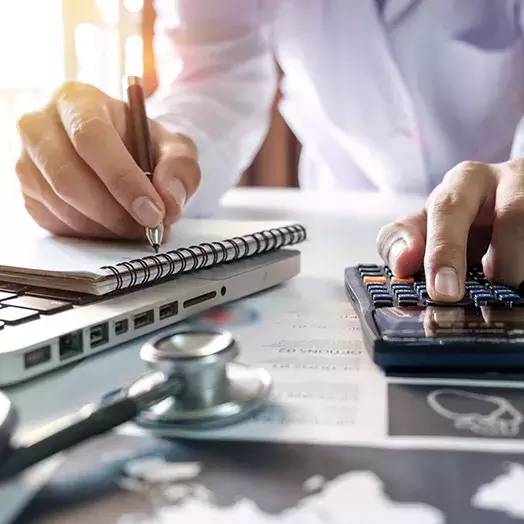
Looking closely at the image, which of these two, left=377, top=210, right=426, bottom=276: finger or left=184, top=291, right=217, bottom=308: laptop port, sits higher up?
left=377, top=210, right=426, bottom=276: finger

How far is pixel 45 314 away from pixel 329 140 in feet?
2.74

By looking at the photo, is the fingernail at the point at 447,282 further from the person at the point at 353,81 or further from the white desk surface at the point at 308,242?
the person at the point at 353,81

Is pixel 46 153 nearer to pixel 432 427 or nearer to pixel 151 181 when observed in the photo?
pixel 151 181

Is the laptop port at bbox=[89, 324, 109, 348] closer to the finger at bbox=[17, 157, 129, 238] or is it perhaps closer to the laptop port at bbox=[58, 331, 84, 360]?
the laptop port at bbox=[58, 331, 84, 360]

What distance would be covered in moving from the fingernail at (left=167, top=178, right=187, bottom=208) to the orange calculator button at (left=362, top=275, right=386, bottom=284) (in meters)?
0.14

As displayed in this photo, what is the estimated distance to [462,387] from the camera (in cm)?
30

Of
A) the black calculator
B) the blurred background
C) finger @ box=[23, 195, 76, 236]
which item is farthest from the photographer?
the blurred background

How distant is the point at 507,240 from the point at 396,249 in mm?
69

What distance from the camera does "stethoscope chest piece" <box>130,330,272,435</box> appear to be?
26 centimetres

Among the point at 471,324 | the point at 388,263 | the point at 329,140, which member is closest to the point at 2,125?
the point at 329,140

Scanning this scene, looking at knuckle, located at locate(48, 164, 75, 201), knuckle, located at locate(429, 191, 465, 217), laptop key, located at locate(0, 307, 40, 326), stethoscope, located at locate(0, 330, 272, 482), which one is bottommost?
stethoscope, located at locate(0, 330, 272, 482)

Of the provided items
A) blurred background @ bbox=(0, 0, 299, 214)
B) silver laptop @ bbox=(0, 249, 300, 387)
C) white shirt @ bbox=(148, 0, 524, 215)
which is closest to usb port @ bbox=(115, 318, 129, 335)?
silver laptop @ bbox=(0, 249, 300, 387)

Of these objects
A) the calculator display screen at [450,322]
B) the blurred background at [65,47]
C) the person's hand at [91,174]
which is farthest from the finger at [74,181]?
the blurred background at [65,47]

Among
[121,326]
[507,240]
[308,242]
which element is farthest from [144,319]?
[308,242]
